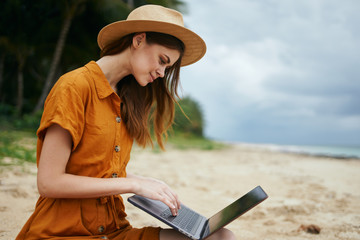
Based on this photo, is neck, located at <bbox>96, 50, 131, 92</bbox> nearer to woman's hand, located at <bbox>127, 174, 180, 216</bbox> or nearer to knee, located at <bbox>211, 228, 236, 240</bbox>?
woman's hand, located at <bbox>127, 174, 180, 216</bbox>

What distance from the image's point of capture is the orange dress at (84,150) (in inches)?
44.4

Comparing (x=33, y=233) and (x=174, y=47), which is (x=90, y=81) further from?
(x=33, y=233)

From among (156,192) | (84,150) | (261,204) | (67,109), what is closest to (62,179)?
(84,150)

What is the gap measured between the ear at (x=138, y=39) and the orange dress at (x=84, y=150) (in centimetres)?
22

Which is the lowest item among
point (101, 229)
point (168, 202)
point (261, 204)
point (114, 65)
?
point (261, 204)

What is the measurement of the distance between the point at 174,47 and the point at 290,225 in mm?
2015

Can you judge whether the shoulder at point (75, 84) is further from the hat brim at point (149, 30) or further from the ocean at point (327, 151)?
the ocean at point (327, 151)

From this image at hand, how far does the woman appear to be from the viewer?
1.10 meters

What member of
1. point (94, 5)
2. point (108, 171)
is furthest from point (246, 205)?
point (94, 5)

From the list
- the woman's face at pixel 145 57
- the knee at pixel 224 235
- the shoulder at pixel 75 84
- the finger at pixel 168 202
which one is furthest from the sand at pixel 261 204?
the woman's face at pixel 145 57

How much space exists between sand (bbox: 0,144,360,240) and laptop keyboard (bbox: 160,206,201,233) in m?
0.93

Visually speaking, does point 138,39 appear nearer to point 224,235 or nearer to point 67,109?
point 67,109

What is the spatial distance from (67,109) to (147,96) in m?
0.71

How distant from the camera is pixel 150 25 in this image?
1.35 meters
